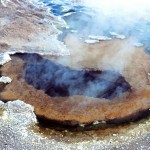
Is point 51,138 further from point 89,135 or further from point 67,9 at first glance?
point 67,9

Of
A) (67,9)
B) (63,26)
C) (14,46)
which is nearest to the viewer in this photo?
(14,46)

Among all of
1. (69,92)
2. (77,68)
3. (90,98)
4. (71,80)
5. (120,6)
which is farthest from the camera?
(120,6)

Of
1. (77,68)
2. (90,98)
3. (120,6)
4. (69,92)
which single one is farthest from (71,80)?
(120,6)

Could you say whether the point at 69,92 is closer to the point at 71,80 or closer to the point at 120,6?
the point at 71,80

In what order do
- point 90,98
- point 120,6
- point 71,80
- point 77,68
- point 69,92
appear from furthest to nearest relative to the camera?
point 120,6 → point 77,68 → point 71,80 → point 69,92 → point 90,98

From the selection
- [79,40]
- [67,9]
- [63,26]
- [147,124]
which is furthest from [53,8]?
[147,124]

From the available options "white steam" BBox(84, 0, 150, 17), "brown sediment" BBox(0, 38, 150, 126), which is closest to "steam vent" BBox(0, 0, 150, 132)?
"brown sediment" BBox(0, 38, 150, 126)

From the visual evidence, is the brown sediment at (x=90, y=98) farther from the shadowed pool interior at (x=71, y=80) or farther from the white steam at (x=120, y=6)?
the white steam at (x=120, y=6)
